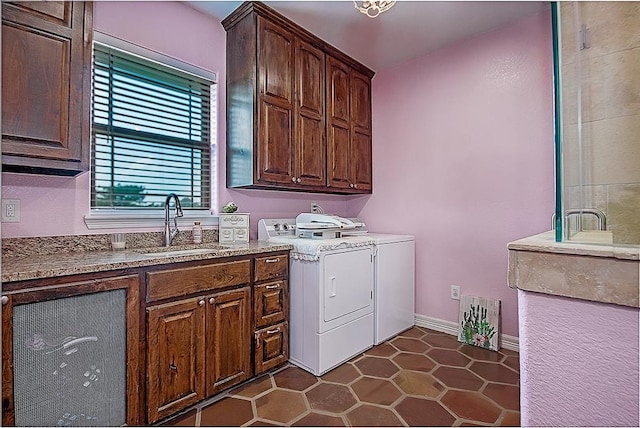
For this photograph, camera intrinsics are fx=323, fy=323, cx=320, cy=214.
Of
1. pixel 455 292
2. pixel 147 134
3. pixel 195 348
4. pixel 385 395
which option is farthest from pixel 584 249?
pixel 147 134

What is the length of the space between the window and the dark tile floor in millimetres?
1453

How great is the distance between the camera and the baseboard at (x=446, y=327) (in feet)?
8.67

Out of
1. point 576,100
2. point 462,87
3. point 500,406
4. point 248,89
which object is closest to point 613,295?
point 576,100

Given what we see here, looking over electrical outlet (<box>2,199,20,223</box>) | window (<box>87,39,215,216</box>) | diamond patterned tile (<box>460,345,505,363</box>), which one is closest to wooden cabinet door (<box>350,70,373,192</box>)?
window (<box>87,39,215,216</box>)

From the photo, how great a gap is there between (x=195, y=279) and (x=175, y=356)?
41cm

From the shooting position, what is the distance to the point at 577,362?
748mm

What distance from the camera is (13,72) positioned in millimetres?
1452

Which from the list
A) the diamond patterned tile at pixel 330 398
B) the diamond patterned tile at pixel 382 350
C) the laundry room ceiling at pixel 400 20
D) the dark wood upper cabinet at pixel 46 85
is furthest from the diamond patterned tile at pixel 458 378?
the laundry room ceiling at pixel 400 20

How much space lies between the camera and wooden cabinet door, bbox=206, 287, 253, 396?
6.24 feet

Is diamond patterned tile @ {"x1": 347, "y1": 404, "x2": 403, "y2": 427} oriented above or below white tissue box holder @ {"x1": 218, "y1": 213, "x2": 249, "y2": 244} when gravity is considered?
below

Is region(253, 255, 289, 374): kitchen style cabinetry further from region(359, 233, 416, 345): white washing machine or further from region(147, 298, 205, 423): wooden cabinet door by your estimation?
region(359, 233, 416, 345): white washing machine

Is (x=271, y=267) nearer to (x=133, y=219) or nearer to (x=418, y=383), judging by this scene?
(x=133, y=219)

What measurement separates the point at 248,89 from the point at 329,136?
2.98 feet

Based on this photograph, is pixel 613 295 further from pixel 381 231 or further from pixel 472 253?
pixel 381 231
